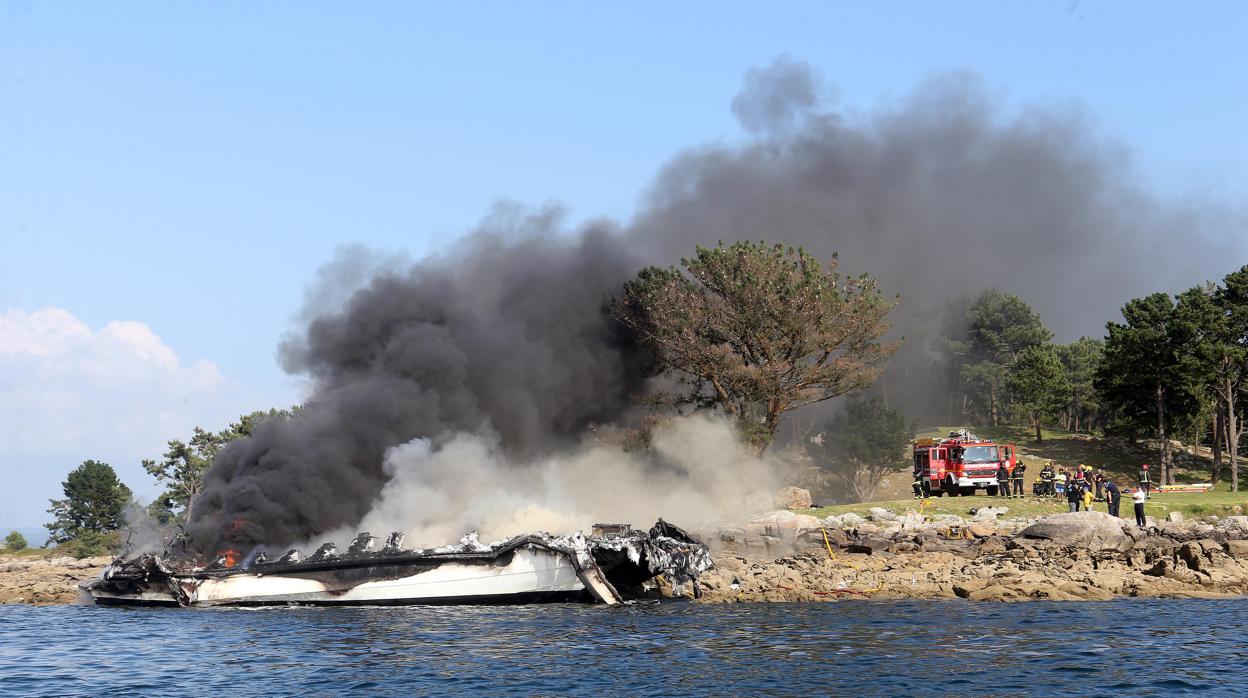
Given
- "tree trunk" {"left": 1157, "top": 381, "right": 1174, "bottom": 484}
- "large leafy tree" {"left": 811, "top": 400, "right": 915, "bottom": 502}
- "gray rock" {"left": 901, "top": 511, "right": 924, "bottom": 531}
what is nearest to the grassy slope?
"large leafy tree" {"left": 811, "top": 400, "right": 915, "bottom": 502}

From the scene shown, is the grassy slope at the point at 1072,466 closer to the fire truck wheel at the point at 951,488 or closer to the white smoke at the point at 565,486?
the fire truck wheel at the point at 951,488

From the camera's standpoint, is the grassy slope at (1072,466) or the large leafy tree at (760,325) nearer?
the grassy slope at (1072,466)

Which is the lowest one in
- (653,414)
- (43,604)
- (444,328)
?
(43,604)

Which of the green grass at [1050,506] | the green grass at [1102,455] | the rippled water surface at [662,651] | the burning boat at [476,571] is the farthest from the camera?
the green grass at [1102,455]

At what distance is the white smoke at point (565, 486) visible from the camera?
4234cm

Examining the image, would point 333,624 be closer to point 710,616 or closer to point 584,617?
point 584,617

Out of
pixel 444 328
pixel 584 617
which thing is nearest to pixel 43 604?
pixel 444 328

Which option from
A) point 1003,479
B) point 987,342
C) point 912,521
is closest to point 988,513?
point 912,521

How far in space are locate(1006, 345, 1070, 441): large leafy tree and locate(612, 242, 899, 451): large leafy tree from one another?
36.6m

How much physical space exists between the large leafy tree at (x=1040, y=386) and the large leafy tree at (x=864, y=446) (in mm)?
21728

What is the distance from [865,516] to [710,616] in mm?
19207

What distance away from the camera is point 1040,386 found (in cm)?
9312

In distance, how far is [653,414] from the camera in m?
62.2

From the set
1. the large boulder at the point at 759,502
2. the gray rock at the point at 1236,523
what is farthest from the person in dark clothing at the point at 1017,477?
the gray rock at the point at 1236,523
